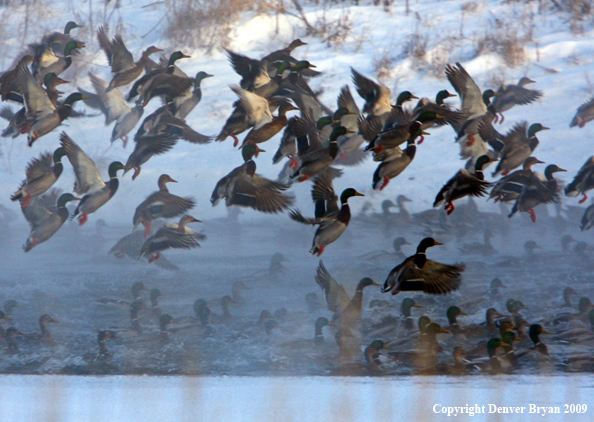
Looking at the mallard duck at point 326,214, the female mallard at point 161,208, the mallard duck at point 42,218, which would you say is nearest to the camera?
the mallard duck at point 326,214

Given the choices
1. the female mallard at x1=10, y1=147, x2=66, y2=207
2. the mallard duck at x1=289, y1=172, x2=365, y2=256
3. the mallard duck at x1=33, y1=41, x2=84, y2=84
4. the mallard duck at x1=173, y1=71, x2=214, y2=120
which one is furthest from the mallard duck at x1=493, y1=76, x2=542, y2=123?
the female mallard at x1=10, y1=147, x2=66, y2=207

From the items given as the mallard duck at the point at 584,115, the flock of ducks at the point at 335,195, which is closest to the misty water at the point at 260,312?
the flock of ducks at the point at 335,195

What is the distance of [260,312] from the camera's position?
16.1ft

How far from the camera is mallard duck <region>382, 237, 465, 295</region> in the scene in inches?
144

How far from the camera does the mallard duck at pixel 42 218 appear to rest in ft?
18.5

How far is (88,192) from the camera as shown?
538 centimetres

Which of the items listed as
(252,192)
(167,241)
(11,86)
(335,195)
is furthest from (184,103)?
(335,195)

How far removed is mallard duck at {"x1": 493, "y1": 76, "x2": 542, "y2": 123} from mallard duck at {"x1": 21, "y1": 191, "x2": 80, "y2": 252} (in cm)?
440

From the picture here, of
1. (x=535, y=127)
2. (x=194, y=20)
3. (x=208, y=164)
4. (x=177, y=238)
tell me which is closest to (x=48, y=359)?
(x=177, y=238)

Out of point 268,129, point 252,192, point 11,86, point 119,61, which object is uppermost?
point 119,61

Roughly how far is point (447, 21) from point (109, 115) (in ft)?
16.2

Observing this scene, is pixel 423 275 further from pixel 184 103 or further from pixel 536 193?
pixel 184 103

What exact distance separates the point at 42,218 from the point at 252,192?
226 cm

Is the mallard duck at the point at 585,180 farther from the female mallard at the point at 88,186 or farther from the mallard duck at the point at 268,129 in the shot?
the female mallard at the point at 88,186
